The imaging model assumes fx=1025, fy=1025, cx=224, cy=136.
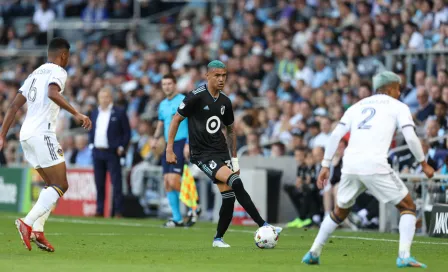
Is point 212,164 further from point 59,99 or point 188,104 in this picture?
point 59,99

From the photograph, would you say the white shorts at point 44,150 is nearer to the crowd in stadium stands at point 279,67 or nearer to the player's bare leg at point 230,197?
the player's bare leg at point 230,197

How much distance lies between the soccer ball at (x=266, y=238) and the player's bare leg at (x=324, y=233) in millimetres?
2255

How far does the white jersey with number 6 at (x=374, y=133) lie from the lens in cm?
1023

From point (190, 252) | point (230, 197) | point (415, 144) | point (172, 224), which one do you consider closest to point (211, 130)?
point (230, 197)

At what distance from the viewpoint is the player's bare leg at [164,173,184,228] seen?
18.0 m

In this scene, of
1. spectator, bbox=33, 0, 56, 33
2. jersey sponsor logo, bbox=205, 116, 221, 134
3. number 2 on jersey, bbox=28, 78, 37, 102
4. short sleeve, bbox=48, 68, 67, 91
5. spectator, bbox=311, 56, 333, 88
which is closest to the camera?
short sleeve, bbox=48, 68, 67, 91

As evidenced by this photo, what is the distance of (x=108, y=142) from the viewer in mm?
21250

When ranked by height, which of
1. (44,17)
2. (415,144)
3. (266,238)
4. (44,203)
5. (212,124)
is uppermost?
(44,17)

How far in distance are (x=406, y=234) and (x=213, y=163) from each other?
12.2 feet

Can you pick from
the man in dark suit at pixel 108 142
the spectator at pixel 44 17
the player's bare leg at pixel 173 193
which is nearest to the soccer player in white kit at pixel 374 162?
the player's bare leg at pixel 173 193

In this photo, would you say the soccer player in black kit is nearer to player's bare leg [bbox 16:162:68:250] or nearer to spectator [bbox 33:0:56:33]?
player's bare leg [bbox 16:162:68:250]

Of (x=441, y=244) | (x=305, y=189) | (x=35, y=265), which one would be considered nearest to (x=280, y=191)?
(x=305, y=189)

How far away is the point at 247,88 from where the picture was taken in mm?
25234

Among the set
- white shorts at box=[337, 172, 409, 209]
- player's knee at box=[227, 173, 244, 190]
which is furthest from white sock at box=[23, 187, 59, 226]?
white shorts at box=[337, 172, 409, 209]
